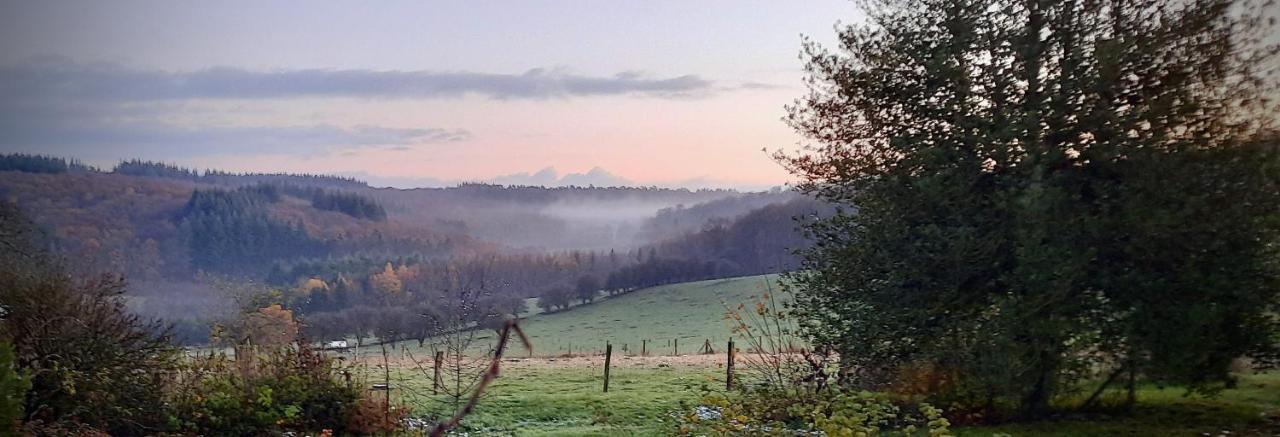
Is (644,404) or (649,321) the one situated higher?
(644,404)

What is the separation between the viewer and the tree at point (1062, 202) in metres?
9.83

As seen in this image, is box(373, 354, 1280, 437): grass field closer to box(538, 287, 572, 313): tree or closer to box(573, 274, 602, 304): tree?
box(538, 287, 572, 313): tree

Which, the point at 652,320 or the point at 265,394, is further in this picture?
the point at 652,320

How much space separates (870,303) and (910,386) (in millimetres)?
1143

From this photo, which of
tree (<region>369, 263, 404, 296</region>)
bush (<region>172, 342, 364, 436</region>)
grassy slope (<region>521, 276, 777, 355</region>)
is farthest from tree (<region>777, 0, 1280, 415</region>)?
tree (<region>369, 263, 404, 296</region>)

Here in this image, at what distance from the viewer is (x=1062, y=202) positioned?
10180mm

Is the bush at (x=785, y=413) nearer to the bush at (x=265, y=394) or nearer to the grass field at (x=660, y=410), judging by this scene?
the grass field at (x=660, y=410)

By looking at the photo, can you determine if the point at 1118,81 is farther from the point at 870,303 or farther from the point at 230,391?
the point at 230,391

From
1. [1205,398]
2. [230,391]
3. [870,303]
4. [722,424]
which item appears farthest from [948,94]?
[230,391]

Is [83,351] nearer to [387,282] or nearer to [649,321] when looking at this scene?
[387,282]

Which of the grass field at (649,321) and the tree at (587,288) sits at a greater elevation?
the tree at (587,288)

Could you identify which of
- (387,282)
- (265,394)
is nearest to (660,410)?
(265,394)

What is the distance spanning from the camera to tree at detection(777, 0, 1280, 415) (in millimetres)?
9828

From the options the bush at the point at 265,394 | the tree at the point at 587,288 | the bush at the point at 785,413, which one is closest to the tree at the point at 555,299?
the tree at the point at 587,288
